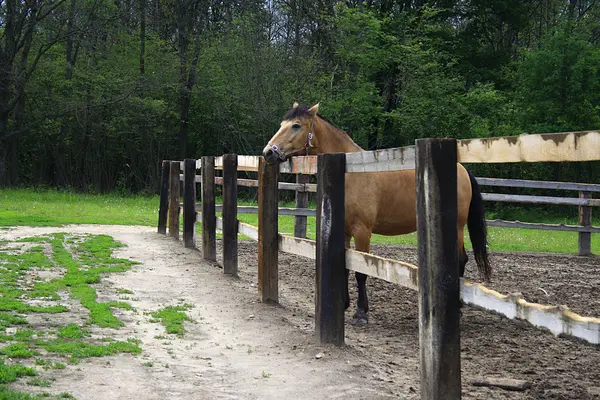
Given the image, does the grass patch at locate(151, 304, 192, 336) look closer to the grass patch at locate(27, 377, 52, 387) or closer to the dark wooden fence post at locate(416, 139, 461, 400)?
the grass patch at locate(27, 377, 52, 387)

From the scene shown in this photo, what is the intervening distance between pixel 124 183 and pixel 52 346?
26629 mm

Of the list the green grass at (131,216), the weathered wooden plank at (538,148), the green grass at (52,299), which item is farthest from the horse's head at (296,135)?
the green grass at (131,216)

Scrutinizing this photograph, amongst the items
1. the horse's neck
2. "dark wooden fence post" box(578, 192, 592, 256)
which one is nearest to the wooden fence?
the horse's neck

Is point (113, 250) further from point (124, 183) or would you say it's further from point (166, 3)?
point (166, 3)

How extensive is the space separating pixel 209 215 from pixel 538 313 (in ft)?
25.2

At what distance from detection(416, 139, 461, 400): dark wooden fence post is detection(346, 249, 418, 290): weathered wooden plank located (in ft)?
1.24

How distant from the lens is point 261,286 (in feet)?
24.1

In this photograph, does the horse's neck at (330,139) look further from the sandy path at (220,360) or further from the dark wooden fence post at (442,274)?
the dark wooden fence post at (442,274)

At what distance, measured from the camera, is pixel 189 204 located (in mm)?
12109

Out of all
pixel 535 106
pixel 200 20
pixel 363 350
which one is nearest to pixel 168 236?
pixel 363 350

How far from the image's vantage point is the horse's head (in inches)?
280

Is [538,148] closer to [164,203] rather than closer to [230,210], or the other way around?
[230,210]

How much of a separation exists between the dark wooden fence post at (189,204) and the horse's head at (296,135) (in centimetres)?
505

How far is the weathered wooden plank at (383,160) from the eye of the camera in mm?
4133
